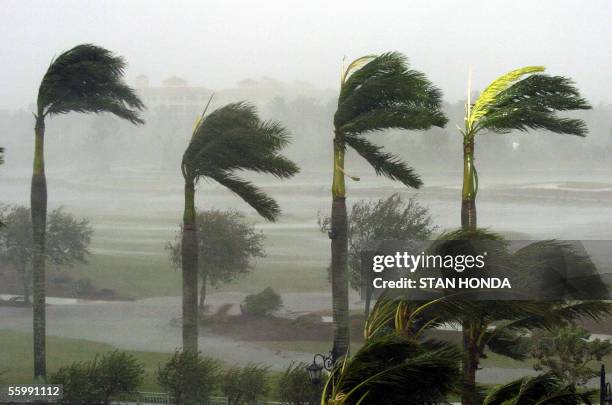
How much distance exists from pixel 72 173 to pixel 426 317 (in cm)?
6552

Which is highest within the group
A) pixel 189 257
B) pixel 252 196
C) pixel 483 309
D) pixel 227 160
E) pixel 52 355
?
pixel 227 160

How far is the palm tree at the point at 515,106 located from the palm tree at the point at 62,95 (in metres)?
9.11

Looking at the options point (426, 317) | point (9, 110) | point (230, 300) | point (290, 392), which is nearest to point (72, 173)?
point (9, 110)

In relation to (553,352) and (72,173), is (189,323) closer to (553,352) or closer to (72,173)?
(553,352)

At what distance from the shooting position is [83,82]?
1791 cm

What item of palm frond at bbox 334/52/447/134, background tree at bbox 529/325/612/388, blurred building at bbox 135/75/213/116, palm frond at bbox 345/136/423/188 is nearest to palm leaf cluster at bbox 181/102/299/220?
palm frond at bbox 345/136/423/188

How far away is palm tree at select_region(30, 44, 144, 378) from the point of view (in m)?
17.5

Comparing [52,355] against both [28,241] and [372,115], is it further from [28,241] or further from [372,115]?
[372,115]

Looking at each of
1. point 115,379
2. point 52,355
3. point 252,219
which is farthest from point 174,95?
point 115,379

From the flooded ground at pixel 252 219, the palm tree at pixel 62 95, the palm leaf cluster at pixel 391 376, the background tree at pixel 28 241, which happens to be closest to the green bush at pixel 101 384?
the palm tree at pixel 62 95

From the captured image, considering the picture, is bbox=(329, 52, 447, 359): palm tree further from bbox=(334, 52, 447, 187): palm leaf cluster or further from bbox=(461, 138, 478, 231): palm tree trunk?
bbox=(461, 138, 478, 231): palm tree trunk

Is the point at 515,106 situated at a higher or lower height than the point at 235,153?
higher

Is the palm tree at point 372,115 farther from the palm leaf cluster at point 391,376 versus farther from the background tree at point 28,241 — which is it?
the background tree at point 28,241

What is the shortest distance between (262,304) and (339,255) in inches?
507
